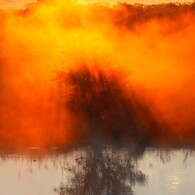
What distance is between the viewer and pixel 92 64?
2840 mm

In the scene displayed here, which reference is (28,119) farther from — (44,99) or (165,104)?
(165,104)

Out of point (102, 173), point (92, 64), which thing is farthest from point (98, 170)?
point (92, 64)

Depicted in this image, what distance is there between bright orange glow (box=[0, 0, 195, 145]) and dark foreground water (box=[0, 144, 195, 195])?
0.32 ft

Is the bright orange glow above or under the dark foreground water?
above

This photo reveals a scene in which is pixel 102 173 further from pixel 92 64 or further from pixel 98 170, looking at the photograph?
pixel 92 64

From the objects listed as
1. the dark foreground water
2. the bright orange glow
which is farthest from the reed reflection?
the bright orange glow

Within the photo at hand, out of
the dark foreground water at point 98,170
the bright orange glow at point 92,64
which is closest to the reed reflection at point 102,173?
the dark foreground water at point 98,170

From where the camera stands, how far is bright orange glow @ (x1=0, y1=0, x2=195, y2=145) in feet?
9.22

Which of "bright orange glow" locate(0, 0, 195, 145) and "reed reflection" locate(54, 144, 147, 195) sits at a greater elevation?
"bright orange glow" locate(0, 0, 195, 145)

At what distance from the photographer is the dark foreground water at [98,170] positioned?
2.76 metres

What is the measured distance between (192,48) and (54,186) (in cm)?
104

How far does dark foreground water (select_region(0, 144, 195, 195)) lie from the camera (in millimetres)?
2756

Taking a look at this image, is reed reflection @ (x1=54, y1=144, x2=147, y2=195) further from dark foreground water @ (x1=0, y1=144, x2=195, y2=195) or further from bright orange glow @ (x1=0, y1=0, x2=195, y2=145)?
bright orange glow @ (x1=0, y1=0, x2=195, y2=145)

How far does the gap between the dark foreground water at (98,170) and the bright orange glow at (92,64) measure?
10 centimetres
